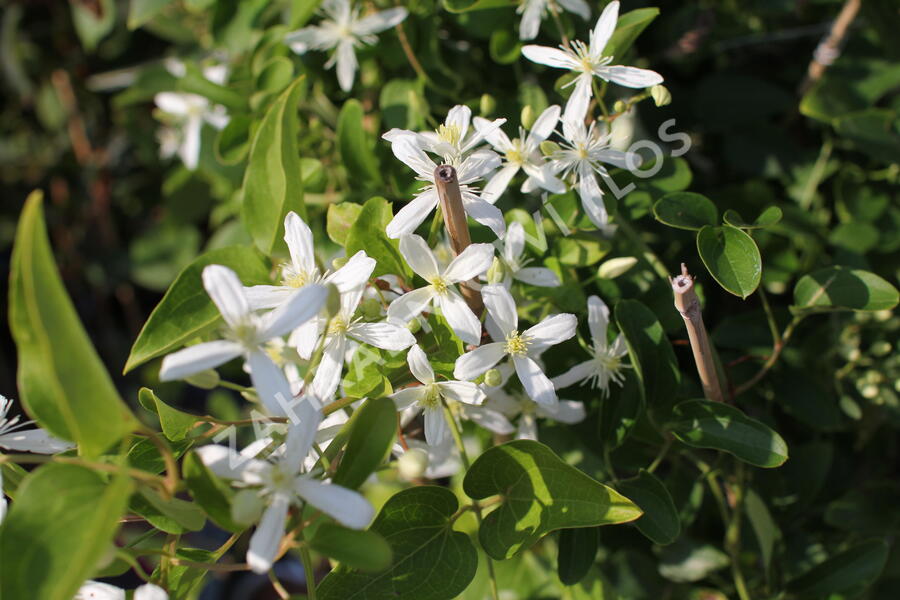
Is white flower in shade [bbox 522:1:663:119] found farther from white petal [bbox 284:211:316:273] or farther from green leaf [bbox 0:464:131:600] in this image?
green leaf [bbox 0:464:131:600]

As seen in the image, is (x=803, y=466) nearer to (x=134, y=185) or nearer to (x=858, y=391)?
(x=858, y=391)

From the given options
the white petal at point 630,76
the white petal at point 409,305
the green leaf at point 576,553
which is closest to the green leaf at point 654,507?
the green leaf at point 576,553

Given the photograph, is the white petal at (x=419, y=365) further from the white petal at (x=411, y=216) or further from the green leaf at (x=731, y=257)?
the green leaf at (x=731, y=257)

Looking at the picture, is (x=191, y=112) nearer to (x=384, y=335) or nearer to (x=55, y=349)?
(x=384, y=335)

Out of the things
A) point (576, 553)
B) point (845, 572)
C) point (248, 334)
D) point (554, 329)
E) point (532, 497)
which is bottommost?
point (845, 572)

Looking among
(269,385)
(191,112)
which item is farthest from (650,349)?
(191,112)

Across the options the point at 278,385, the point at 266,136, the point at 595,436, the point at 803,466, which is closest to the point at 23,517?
the point at 278,385

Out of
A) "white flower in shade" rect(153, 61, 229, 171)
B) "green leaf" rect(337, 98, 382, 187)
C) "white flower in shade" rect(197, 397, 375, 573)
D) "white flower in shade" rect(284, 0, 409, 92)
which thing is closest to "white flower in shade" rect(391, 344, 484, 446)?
"white flower in shade" rect(197, 397, 375, 573)
